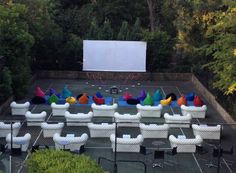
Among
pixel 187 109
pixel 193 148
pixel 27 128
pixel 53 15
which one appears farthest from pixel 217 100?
pixel 53 15

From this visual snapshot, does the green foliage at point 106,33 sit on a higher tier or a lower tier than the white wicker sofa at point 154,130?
higher

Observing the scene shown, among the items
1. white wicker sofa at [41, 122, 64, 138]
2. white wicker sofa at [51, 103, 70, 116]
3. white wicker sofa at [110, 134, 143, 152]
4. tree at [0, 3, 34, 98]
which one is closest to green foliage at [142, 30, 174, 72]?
tree at [0, 3, 34, 98]

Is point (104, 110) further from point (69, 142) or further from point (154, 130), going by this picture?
point (69, 142)

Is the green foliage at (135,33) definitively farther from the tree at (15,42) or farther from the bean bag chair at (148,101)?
the bean bag chair at (148,101)

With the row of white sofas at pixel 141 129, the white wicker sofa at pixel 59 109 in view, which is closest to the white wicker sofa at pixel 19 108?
the white wicker sofa at pixel 59 109

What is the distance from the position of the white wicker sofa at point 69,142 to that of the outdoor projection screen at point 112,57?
18577mm

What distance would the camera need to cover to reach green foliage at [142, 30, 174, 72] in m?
40.7

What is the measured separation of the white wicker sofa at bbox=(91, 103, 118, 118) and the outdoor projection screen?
490 inches

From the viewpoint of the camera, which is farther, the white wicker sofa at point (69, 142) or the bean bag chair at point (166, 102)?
the bean bag chair at point (166, 102)

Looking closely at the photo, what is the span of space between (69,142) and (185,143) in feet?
16.0

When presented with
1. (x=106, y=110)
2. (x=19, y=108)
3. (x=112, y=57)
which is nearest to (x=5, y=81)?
(x=19, y=108)

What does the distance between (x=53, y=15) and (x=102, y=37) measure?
15.7 feet

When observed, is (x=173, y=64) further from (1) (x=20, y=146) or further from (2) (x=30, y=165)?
(2) (x=30, y=165)

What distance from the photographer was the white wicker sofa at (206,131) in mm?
22703
